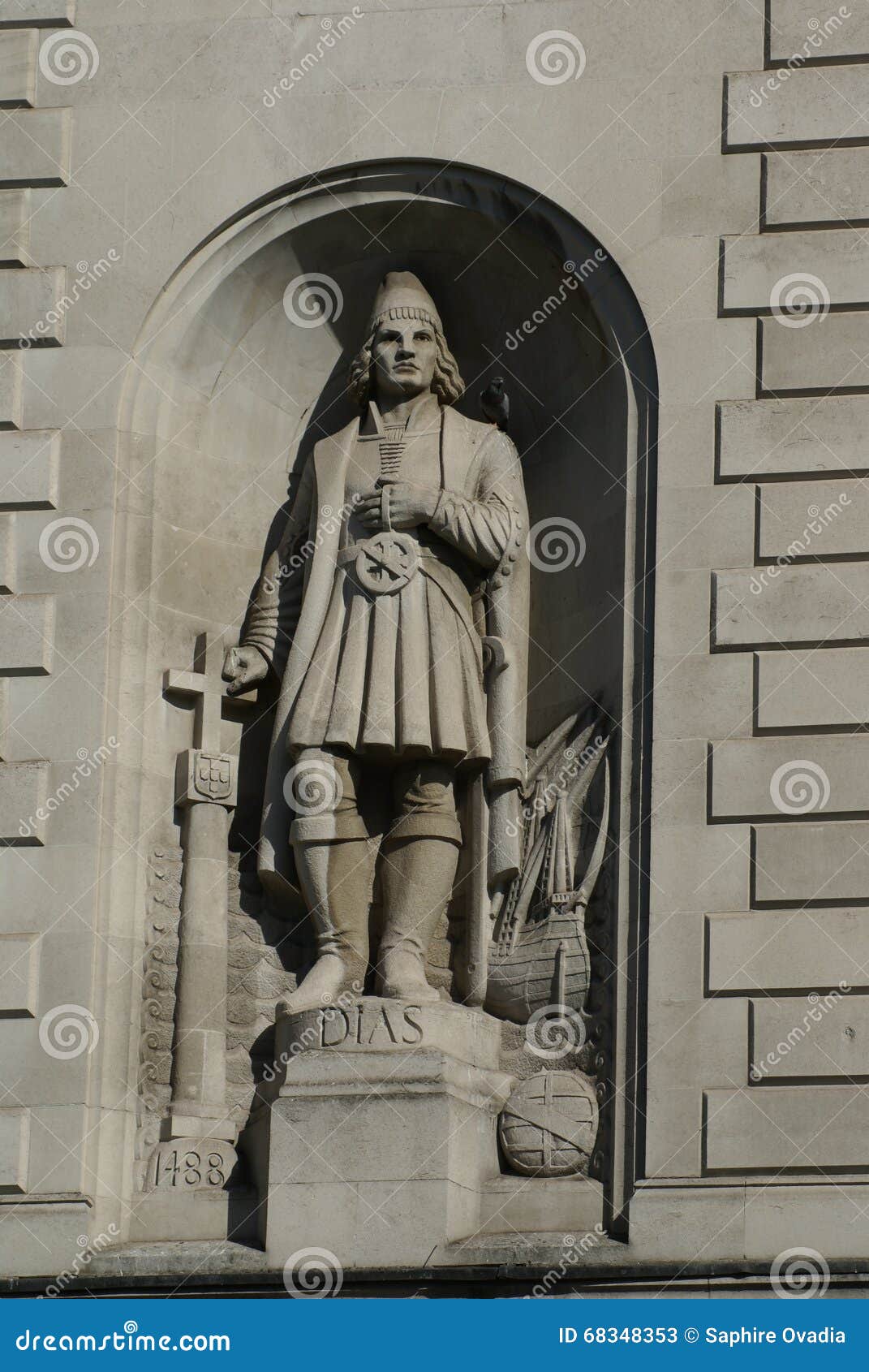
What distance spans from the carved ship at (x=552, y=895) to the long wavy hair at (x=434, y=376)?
210cm

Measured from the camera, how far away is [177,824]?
16.0 meters

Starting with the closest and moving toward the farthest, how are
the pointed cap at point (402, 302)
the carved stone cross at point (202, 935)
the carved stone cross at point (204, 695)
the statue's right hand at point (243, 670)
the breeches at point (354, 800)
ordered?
the carved stone cross at point (202, 935), the breeches at point (354, 800), the carved stone cross at point (204, 695), the statue's right hand at point (243, 670), the pointed cap at point (402, 302)

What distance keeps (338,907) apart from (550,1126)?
1.69m

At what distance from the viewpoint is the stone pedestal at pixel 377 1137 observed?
14.4 metres

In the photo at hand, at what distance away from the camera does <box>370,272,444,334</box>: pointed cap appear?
16.5 metres

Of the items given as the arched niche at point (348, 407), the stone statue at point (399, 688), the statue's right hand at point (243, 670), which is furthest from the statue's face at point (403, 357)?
the statue's right hand at point (243, 670)

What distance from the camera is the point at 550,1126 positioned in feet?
49.0

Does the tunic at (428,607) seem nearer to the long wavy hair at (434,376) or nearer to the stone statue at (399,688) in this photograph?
the stone statue at (399,688)

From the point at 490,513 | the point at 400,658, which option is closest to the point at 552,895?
the point at 400,658

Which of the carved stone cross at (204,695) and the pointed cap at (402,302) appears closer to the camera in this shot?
the carved stone cross at (204,695)

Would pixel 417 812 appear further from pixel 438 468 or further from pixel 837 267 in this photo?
pixel 837 267

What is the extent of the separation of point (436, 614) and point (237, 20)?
3.73 metres

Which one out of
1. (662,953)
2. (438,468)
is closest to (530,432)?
(438,468)

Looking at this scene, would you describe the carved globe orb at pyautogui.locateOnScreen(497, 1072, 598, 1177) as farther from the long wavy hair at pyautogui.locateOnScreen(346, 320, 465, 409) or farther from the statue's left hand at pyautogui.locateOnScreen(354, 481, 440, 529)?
the long wavy hair at pyautogui.locateOnScreen(346, 320, 465, 409)
